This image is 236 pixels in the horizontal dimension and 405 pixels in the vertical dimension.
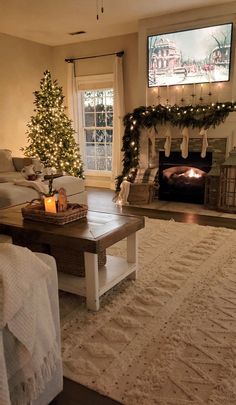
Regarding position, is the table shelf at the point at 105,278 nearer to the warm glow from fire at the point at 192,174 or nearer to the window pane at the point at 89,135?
the warm glow from fire at the point at 192,174

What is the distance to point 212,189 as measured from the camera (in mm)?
4941

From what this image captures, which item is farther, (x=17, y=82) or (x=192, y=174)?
(x=17, y=82)

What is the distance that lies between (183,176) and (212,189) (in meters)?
0.68

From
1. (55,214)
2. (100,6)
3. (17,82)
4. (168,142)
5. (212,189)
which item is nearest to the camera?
(55,214)

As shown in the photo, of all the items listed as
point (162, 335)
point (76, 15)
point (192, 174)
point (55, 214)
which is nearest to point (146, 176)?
point (192, 174)

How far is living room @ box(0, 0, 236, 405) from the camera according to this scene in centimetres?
168

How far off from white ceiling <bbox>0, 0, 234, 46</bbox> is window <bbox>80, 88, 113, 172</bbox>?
110 centimetres

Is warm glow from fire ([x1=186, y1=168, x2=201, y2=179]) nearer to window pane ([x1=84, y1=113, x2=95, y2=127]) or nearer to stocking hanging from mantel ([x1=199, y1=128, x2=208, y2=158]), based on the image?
stocking hanging from mantel ([x1=199, y1=128, x2=208, y2=158])

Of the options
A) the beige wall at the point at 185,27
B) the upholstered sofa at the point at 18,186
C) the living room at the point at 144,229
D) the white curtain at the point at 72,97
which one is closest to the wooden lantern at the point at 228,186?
the living room at the point at 144,229

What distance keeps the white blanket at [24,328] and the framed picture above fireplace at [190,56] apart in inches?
177

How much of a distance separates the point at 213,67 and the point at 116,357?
439cm

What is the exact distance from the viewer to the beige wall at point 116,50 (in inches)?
236

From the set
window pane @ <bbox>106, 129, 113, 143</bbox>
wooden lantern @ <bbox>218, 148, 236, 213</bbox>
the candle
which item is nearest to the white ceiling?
window pane @ <bbox>106, 129, 113, 143</bbox>

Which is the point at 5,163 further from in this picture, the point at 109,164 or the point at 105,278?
the point at 105,278
